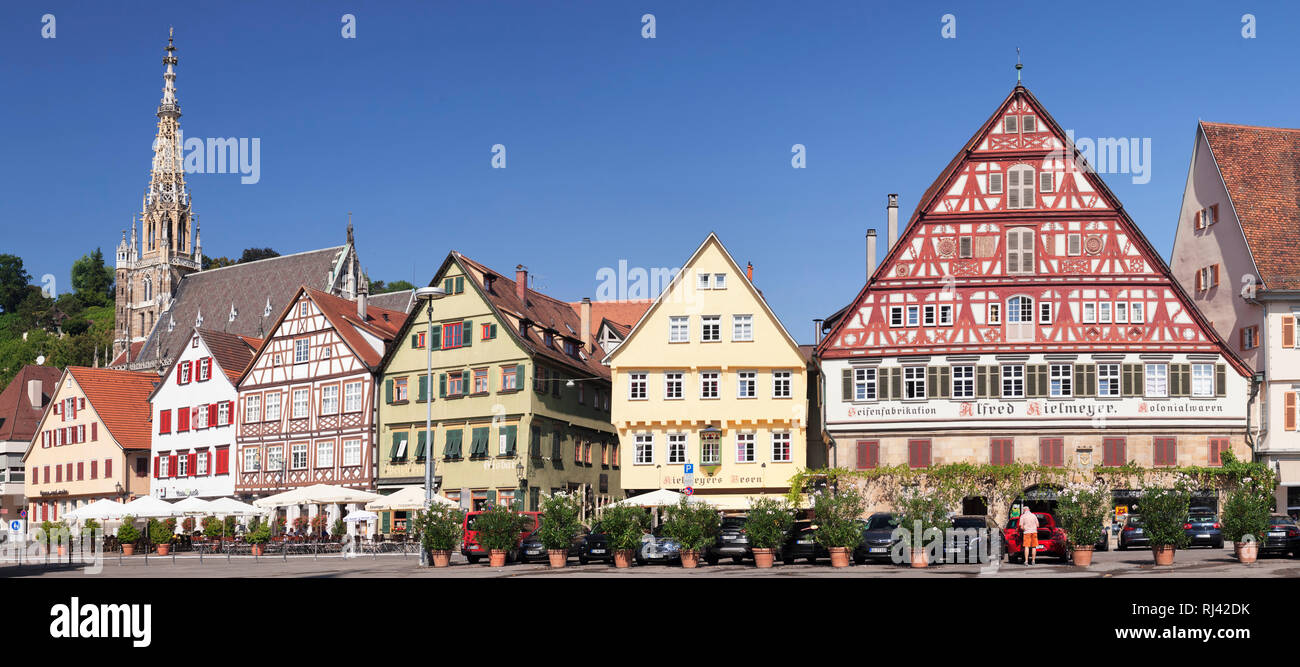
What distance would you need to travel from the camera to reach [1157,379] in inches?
2042

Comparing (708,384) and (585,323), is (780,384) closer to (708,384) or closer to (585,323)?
(708,384)

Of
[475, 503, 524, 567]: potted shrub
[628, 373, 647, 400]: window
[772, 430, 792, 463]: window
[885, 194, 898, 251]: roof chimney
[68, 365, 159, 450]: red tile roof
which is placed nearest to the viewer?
[475, 503, 524, 567]: potted shrub

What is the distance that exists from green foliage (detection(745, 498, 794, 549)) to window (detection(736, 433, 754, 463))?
21797 millimetres

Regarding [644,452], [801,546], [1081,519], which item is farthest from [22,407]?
[1081,519]

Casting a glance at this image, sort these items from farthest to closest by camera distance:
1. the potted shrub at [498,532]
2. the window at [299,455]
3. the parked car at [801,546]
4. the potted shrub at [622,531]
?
the window at [299,455]
the potted shrub at [498,532]
the parked car at [801,546]
the potted shrub at [622,531]

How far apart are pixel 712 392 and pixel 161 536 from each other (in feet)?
77.7

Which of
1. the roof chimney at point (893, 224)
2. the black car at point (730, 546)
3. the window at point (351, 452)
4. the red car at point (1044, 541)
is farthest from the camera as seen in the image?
the window at point (351, 452)

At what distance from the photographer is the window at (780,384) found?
55.8 m

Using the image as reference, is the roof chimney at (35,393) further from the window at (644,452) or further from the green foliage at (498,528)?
the green foliage at (498,528)

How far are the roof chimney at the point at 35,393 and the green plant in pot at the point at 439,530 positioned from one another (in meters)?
67.5

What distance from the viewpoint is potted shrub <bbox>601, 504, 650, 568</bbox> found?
34000mm

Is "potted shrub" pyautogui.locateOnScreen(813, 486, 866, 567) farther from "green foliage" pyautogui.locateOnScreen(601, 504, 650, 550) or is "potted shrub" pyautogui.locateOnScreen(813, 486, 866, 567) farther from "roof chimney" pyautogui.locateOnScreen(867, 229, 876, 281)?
"roof chimney" pyautogui.locateOnScreen(867, 229, 876, 281)

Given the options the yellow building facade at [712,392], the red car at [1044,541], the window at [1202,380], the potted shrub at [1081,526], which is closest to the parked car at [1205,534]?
the red car at [1044,541]

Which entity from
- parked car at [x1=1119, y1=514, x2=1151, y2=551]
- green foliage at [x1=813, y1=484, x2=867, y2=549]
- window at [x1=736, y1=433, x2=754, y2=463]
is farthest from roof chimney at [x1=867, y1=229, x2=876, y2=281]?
green foliage at [x1=813, y1=484, x2=867, y2=549]
